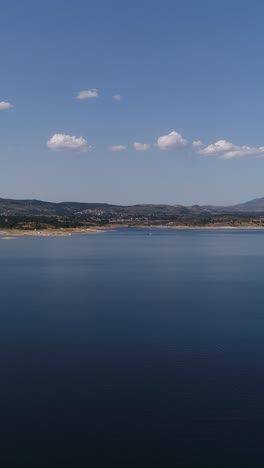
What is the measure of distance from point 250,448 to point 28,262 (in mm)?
31905

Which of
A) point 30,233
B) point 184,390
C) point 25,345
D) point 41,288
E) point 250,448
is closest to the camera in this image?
point 250,448

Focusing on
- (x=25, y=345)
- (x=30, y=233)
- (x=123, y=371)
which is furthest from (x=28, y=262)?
(x=30, y=233)

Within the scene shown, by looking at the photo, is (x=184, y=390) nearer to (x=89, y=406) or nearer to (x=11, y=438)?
(x=89, y=406)

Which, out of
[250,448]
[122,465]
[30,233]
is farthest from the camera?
[30,233]

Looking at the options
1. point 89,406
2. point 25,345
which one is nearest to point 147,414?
point 89,406

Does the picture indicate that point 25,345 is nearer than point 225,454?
No

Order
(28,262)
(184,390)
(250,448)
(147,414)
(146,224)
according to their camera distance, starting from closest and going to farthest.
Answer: (250,448), (147,414), (184,390), (28,262), (146,224)

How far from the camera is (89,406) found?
33.2 feet

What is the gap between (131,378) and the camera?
11.7 m

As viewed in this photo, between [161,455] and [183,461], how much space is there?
1.33 feet

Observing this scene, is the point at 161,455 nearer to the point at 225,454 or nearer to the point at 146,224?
the point at 225,454

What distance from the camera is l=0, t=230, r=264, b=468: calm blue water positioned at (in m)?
8.57

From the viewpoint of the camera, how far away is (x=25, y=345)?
14.3 meters

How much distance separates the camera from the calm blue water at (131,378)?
8570 mm
